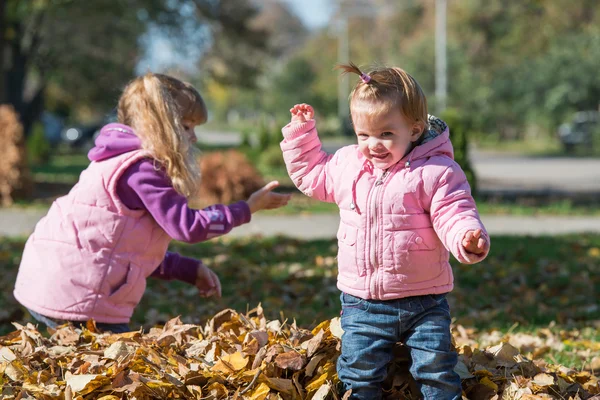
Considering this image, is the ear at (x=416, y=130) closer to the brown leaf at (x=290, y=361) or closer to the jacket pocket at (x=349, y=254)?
the jacket pocket at (x=349, y=254)

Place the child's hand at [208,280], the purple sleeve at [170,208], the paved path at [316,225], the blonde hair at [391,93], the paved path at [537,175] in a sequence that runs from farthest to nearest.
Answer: the paved path at [537,175] < the paved path at [316,225] < the child's hand at [208,280] < the purple sleeve at [170,208] < the blonde hair at [391,93]

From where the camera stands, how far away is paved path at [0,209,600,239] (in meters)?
9.57

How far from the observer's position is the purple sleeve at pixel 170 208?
3248 mm

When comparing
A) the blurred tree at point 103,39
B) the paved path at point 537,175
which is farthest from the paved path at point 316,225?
the blurred tree at point 103,39

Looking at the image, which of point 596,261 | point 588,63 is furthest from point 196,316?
point 588,63

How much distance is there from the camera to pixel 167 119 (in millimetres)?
3395

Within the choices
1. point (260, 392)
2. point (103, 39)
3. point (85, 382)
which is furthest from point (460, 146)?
point (103, 39)

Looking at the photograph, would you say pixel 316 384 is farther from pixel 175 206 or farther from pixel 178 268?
pixel 178 268

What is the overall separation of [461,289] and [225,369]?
3711 millimetres

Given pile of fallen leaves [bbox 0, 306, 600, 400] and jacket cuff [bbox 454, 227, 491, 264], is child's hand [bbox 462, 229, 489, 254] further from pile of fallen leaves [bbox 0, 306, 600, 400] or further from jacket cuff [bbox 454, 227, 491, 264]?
pile of fallen leaves [bbox 0, 306, 600, 400]

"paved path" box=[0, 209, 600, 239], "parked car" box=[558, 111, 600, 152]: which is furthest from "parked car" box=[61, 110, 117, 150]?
"paved path" box=[0, 209, 600, 239]

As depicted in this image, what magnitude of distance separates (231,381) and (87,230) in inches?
43.7

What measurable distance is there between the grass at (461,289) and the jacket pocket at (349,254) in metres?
1.43

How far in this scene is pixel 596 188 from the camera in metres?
16.5
